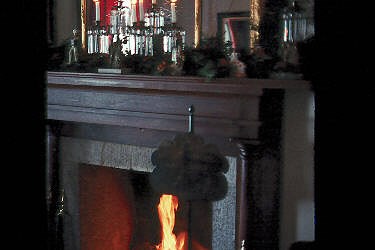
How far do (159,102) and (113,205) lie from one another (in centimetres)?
112

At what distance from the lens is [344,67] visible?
2.83ft

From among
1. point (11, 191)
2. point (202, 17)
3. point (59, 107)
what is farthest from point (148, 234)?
point (11, 191)

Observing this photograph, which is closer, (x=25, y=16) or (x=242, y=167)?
(x=25, y=16)

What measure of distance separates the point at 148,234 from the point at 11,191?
3.01m

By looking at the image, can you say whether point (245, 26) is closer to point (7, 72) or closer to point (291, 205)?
point (291, 205)

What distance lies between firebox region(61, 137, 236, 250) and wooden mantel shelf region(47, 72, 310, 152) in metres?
0.20

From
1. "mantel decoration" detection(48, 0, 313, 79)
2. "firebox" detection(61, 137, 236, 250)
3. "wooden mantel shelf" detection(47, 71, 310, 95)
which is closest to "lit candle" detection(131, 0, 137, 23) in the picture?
"mantel decoration" detection(48, 0, 313, 79)

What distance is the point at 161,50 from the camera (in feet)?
9.02

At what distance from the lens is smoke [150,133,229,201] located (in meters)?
1.55

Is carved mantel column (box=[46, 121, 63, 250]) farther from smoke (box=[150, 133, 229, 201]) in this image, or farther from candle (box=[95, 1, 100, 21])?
smoke (box=[150, 133, 229, 201])

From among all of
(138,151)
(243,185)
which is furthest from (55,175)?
(243,185)

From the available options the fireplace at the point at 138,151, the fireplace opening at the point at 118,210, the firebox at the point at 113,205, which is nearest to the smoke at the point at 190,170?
the fireplace at the point at 138,151

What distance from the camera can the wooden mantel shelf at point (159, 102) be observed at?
2305 mm

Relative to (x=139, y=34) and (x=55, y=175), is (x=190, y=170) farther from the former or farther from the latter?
(x=55, y=175)
